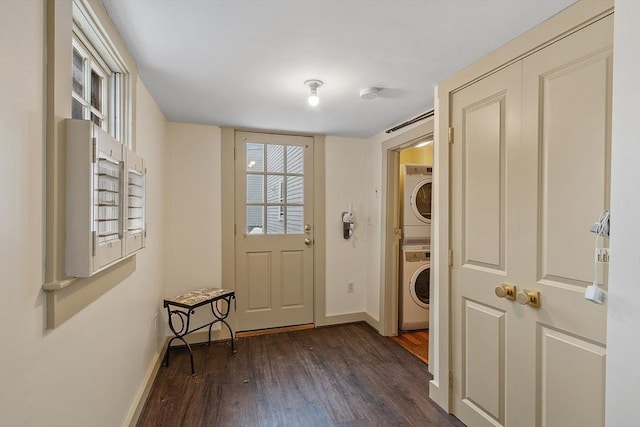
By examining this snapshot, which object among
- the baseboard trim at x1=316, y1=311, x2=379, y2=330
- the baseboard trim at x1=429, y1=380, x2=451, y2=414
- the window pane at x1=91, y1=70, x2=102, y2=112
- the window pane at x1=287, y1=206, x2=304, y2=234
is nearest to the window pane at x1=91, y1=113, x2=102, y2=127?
the window pane at x1=91, y1=70, x2=102, y2=112

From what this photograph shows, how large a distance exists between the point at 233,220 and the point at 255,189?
0.40m

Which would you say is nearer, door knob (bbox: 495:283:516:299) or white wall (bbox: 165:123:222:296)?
door knob (bbox: 495:283:516:299)

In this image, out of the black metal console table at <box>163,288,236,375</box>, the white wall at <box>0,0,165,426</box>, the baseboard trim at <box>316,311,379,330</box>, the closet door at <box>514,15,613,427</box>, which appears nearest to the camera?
the white wall at <box>0,0,165,426</box>

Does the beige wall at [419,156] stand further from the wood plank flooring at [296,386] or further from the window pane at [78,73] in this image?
the window pane at [78,73]

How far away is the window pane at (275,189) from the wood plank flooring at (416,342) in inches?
74.4

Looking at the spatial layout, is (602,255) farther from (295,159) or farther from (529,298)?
(295,159)

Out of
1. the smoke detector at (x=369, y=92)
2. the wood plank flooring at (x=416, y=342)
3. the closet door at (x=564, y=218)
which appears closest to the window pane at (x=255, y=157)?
the smoke detector at (x=369, y=92)

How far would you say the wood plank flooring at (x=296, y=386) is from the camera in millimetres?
1943

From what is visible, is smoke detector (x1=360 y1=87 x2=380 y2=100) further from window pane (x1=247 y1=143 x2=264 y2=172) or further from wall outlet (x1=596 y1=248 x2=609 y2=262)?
wall outlet (x1=596 y1=248 x2=609 y2=262)

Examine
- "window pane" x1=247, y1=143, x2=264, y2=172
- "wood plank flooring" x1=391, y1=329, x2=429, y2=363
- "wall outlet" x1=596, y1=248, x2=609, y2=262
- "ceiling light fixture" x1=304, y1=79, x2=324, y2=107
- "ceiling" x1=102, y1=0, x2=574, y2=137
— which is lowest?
"wood plank flooring" x1=391, y1=329, x2=429, y2=363

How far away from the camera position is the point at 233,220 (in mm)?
3168

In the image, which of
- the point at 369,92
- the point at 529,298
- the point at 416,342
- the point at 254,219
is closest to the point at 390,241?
the point at 416,342

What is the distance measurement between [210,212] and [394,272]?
6.45 ft

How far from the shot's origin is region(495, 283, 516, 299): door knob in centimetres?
156
